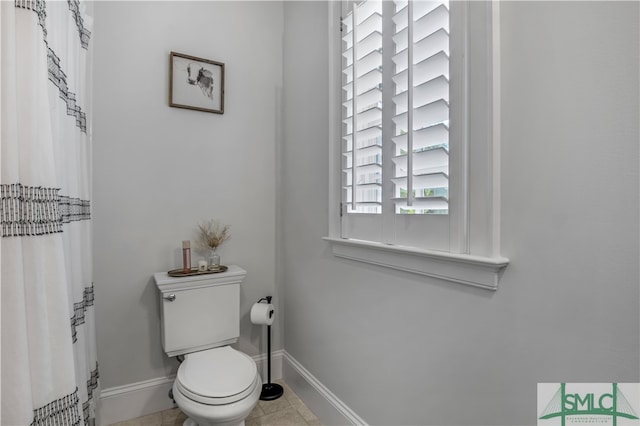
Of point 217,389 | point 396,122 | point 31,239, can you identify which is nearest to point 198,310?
point 217,389

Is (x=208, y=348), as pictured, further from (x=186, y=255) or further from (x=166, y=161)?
(x=166, y=161)

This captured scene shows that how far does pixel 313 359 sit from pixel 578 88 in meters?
1.74

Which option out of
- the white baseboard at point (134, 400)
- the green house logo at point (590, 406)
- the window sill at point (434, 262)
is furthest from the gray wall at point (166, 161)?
the green house logo at point (590, 406)

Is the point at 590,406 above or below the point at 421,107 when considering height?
below

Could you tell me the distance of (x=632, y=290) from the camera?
0.75 meters

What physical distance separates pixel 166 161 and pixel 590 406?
2111mm

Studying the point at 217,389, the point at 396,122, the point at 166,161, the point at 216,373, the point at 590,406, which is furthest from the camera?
the point at 166,161

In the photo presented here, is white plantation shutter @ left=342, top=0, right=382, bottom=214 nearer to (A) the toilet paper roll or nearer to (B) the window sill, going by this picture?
(B) the window sill

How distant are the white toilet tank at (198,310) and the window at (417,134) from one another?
29.3 inches

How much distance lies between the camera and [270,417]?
191cm

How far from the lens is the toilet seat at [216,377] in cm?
146

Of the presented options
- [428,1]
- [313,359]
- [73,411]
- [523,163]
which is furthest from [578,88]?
[313,359]

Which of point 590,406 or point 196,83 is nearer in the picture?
point 590,406

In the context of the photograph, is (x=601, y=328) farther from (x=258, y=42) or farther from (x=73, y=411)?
(x=258, y=42)
